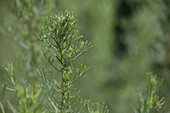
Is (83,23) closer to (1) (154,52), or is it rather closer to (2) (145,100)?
(1) (154,52)

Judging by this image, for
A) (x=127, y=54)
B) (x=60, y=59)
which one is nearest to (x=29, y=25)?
(x=60, y=59)

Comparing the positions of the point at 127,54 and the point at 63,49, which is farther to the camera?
the point at 127,54

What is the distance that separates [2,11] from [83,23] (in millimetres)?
459

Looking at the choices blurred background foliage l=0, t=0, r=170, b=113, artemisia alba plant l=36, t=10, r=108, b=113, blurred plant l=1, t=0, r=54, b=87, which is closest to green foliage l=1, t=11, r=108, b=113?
artemisia alba plant l=36, t=10, r=108, b=113

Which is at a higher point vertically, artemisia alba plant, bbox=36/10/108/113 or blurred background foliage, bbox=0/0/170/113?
blurred background foliage, bbox=0/0/170/113

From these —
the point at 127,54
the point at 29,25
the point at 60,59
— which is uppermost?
the point at 127,54

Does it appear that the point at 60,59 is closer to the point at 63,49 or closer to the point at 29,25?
the point at 63,49

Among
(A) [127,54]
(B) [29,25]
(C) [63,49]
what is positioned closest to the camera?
(C) [63,49]

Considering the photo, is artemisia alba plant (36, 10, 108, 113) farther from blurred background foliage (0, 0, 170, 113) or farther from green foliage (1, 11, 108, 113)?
blurred background foliage (0, 0, 170, 113)

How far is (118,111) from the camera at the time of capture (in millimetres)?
1117

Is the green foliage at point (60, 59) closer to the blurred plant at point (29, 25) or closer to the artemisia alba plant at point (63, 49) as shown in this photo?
the artemisia alba plant at point (63, 49)

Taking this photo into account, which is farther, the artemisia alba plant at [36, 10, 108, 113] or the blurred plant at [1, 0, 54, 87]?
the blurred plant at [1, 0, 54, 87]

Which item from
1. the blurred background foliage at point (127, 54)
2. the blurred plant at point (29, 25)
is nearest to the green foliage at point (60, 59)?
the blurred plant at point (29, 25)

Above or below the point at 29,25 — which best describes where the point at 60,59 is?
below
